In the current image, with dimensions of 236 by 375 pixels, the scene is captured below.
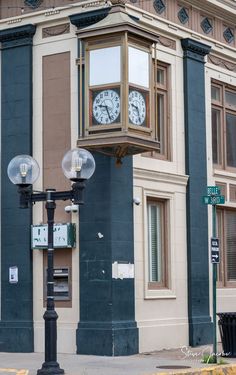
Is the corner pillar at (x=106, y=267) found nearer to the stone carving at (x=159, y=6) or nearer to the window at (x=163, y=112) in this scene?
the window at (x=163, y=112)

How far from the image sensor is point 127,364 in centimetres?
1634

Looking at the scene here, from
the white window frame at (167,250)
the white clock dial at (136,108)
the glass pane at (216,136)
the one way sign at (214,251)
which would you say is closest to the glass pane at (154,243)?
the white window frame at (167,250)

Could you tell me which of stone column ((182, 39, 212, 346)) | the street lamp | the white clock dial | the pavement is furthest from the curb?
the white clock dial

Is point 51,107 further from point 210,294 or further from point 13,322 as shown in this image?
point 210,294

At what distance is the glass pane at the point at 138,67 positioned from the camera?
690 inches

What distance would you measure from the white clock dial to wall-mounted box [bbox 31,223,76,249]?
281cm

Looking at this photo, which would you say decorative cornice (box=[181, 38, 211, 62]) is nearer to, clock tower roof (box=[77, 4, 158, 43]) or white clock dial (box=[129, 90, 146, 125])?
clock tower roof (box=[77, 4, 158, 43])

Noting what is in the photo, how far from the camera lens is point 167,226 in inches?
788

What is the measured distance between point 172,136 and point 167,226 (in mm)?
2317

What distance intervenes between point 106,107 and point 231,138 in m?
6.88

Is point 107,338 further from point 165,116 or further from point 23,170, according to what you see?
point 165,116

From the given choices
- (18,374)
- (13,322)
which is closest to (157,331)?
(13,322)

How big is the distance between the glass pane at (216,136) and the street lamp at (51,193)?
27.0 feet

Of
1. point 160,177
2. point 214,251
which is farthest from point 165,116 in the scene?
point 214,251
